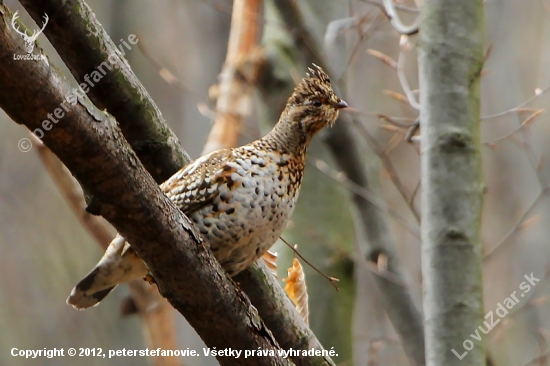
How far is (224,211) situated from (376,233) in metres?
1.67

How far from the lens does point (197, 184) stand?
302cm

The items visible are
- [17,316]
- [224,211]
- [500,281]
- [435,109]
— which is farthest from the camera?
[500,281]

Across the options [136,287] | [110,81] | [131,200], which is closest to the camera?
[131,200]

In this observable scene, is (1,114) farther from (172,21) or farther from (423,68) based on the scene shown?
(423,68)

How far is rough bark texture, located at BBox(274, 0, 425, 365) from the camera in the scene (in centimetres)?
421

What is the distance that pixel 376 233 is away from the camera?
14.3ft

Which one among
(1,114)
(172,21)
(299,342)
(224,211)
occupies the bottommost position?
(299,342)

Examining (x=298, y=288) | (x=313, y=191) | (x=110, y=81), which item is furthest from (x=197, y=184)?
(x=313, y=191)

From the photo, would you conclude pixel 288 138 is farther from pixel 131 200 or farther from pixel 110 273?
pixel 131 200

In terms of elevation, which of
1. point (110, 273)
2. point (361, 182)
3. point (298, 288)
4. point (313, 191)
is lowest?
point (110, 273)

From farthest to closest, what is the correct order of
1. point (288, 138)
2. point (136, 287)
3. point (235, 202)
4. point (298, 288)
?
1. point (136, 287)
2. point (298, 288)
3. point (288, 138)
4. point (235, 202)

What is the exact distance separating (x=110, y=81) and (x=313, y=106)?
1.07 m

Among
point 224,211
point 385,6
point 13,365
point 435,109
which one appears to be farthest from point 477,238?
point 13,365

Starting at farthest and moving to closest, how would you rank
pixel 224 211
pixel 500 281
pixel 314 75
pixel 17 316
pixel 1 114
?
pixel 500 281 → pixel 1 114 → pixel 17 316 → pixel 314 75 → pixel 224 211
